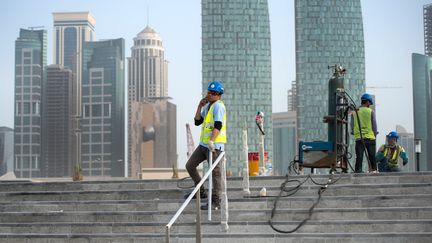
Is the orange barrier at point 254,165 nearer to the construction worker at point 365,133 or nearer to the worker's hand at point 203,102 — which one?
the construction worker at point 365,133

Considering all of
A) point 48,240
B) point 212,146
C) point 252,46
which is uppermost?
point 252,46

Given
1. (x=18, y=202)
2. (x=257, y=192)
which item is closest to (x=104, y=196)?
(x=18, y=202)

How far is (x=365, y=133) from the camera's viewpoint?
1612 centimetres

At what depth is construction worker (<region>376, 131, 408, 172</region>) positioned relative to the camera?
17.7 meters

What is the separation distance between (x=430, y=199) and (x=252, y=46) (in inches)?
7413

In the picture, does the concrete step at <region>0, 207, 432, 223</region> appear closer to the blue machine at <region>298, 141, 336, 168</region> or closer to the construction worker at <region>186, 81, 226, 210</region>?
the construction worker at <region>186, 81, 226, 210</region>

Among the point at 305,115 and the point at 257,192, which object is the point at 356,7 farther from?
the point at 257,192

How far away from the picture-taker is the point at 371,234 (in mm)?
10797

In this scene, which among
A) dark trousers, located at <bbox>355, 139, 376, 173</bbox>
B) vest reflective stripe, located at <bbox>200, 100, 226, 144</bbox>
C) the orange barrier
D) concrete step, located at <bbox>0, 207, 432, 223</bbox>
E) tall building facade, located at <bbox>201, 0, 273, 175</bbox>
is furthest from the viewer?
tall building facade, located at <bbox>201, 0, 273, 175</bbox>

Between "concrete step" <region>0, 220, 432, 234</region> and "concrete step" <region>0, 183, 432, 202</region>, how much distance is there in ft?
4.47

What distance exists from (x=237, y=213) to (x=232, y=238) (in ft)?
2.50

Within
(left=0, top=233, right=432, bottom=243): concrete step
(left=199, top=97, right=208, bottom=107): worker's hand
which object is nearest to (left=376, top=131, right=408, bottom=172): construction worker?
(left=199, top=97, right=208, bottom=107): worker's hand

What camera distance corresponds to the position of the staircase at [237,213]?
36.6 feet

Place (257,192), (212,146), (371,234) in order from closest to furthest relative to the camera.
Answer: (371,234) < (212,146) < (257,192)
